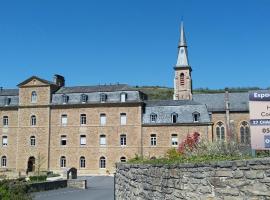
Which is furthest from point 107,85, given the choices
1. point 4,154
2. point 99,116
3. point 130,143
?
point 4,154

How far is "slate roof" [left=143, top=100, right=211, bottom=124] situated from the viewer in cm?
4872

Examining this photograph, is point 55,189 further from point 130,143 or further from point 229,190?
point 229,190

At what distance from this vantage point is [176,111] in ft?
163

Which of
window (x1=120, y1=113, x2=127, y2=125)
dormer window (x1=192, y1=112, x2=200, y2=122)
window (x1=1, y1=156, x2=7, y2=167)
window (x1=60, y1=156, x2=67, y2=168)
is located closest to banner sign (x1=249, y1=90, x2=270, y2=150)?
dormer window (x1=192, y1=112, x2=200, y2=122)

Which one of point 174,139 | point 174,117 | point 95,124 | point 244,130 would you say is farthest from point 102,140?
point 244,130

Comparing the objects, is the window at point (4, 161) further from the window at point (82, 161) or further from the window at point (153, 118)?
the window at point (153, 118)

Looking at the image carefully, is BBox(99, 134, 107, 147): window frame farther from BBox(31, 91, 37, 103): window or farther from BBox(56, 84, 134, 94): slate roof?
BBox(31, 91, 37, 103): window

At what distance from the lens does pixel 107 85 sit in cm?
5353

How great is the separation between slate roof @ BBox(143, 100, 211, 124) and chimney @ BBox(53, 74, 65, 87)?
13.2 metres

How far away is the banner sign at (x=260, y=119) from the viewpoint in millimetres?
7332

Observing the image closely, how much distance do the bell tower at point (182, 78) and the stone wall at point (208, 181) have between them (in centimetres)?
5235

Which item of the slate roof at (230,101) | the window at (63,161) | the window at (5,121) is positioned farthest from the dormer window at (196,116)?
the window at (5,121)

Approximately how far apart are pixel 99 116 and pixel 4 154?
13436mm

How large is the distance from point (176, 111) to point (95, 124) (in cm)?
1000
